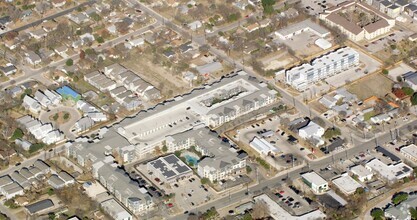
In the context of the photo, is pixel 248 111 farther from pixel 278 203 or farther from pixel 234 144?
pixel 278 203

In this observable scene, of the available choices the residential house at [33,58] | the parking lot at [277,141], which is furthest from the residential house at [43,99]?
the parking lot at [277,141]

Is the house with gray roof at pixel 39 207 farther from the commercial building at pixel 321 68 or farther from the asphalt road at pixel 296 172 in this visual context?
the commercial building at pixel 321 68

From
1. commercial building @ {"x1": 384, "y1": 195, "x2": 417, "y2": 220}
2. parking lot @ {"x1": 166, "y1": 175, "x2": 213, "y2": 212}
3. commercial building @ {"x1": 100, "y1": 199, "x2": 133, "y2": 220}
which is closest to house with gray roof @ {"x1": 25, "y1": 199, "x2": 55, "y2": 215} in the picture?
commercial building @ {"x1": 100, "y1": 199, "x2": 133, "y2": 220}

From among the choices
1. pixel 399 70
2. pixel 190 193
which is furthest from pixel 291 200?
pixel 399 70

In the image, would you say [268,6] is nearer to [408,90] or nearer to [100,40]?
[100,40]

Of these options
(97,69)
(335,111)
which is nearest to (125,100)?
(97,69)
